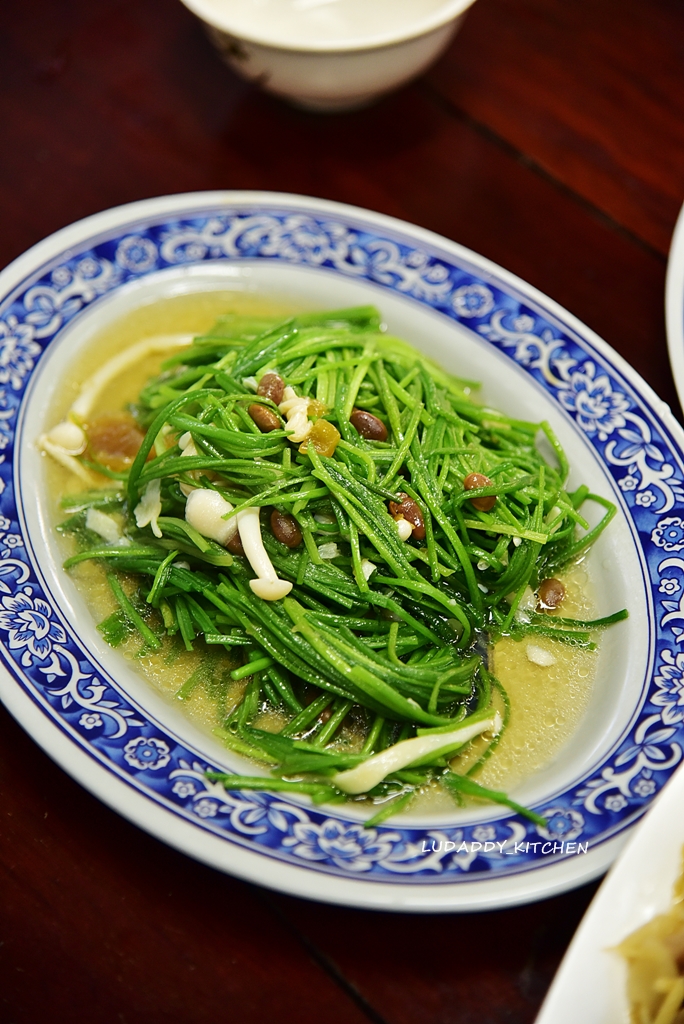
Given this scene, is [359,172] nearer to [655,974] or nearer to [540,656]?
[540,656]

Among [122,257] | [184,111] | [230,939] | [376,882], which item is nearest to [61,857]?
[230,939]

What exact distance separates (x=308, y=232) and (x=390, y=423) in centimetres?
70

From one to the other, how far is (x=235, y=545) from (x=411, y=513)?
1.17 ft

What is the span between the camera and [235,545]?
1.73m

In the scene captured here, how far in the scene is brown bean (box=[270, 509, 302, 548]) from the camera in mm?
1713

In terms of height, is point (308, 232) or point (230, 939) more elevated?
point (308, 232)

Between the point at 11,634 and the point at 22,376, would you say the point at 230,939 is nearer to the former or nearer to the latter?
the point at 11,634

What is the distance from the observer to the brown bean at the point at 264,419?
5.82 feet

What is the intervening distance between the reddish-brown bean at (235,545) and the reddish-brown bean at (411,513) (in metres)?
0.31

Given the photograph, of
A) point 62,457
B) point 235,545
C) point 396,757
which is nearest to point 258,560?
point 235,545

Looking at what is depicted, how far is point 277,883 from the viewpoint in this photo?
127cm

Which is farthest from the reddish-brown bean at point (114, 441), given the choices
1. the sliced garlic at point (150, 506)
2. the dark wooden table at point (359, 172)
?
the dark wooden table at point (359, 172)

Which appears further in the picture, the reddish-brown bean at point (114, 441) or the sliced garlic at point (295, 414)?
the reddish-brown bean at point (114, 441)

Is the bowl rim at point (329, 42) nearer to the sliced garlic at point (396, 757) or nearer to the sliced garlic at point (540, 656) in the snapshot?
the sliced garlic at point (540, 656)
